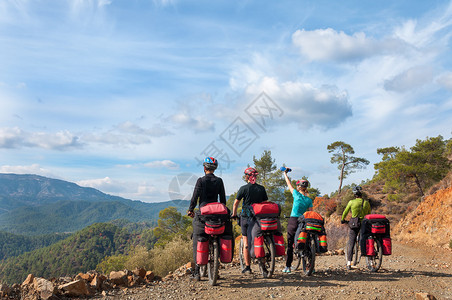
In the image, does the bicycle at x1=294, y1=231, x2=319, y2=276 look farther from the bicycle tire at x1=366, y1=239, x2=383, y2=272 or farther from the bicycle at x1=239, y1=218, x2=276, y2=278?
the bicycle tire at x1=366, y1=239, x2=383, y2=272

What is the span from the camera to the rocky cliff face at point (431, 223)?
51.4 feet

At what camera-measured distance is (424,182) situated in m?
27.4

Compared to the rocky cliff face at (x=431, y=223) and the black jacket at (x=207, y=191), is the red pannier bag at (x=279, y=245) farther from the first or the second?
the rocky cliff face at (x=431, y=223)

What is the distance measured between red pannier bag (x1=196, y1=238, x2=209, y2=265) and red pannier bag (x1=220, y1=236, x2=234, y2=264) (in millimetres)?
309

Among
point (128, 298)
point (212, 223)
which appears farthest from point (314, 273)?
point (128, 298)

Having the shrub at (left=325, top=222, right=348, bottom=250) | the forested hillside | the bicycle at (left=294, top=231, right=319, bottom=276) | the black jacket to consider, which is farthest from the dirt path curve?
the forested hillside

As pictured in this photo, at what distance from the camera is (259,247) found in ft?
21.8

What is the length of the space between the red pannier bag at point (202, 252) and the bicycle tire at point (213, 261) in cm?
17

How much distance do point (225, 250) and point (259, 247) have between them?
0.76 m

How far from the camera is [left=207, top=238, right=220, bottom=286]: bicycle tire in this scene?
6.35m

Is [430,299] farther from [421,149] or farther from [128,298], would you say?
[421,149]

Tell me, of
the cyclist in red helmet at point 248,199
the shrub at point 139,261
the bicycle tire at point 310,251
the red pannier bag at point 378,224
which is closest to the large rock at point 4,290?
the cyclist in red helmet at point 248,199

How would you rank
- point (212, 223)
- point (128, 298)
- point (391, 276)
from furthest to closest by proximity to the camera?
point (391, 276), point (212, 223), point (128, 298)

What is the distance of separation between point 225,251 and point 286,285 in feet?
4.63
